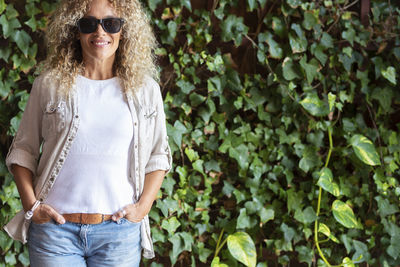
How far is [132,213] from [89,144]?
24 cm

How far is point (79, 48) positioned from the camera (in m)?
1.43

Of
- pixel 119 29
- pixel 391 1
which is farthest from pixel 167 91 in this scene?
pixel 391 1

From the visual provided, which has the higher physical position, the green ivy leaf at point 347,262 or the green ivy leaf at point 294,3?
the green ivy leaf at point 294,3

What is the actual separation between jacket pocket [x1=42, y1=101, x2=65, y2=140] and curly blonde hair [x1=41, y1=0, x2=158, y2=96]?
0.15ft

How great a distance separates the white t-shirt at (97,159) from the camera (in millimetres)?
1256

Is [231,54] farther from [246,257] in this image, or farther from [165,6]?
[246,257]

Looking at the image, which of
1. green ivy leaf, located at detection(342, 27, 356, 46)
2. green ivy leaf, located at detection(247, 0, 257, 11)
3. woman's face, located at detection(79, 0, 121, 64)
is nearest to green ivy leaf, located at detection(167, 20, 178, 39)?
green ivy leaf, located at detection(247, 0, 257, 11)

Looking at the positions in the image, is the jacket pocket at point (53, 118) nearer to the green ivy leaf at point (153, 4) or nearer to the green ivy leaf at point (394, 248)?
the green ivy leaf at point (153, 4)

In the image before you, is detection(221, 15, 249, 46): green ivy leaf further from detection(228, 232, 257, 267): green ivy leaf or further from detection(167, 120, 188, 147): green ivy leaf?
detection(228, 232, 257, 267): green ivy leaf

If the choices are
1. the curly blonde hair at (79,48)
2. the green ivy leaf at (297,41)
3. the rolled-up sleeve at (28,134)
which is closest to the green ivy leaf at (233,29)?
the green ivy leaf at (297,41)

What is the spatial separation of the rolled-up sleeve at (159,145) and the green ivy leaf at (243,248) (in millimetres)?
743

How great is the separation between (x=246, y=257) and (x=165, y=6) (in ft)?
4.05

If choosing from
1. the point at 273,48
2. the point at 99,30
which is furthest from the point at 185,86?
the point at 99,30

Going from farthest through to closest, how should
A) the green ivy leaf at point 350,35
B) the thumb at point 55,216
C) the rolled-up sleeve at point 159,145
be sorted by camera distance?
the green ivy leaf at point 350,35, the rolled-up sleeve at point 159,145, the thumb at point 55,216
